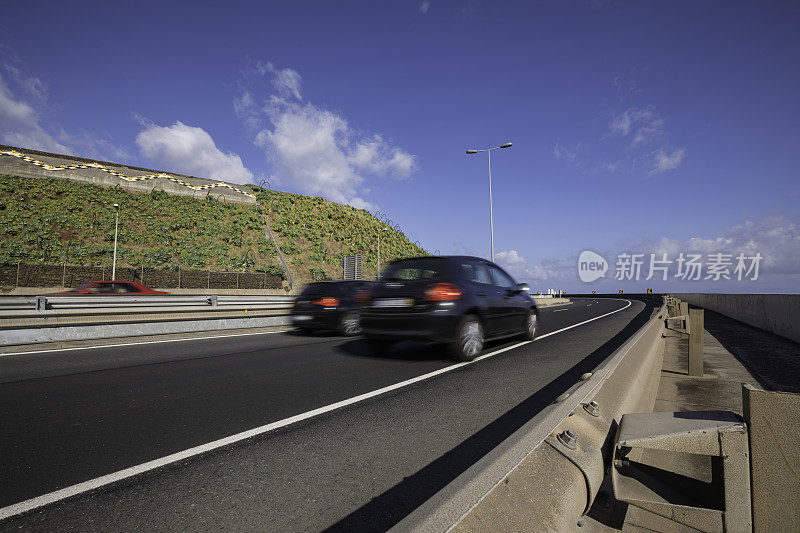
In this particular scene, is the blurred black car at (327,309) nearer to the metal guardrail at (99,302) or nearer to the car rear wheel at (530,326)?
the metal guardrail at (99,302)

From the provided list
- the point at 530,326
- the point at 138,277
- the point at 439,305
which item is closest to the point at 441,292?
the point at 439,305

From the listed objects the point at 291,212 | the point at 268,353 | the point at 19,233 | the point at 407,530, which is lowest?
the point at 268,353

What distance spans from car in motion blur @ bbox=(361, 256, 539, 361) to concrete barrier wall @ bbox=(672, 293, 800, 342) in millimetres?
9784

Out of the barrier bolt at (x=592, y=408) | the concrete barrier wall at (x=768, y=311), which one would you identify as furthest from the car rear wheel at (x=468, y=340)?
the concrete barrier wall at (x=768, y=311)

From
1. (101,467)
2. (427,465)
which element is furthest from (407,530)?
(101,467)

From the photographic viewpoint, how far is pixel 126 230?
37688 mm

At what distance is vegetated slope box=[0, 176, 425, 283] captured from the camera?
32.4 meters

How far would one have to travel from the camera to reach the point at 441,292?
6633 millimetres

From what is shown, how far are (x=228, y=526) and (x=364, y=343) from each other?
22.5 feet

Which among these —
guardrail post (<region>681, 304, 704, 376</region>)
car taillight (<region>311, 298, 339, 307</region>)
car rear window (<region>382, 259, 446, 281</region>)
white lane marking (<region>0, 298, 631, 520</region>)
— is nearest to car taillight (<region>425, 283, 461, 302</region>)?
car rear window (<region>382, 259, 446, 281</region>)

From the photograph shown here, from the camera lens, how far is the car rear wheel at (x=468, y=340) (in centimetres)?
670

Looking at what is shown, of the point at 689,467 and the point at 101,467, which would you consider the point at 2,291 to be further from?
the point at 689,467

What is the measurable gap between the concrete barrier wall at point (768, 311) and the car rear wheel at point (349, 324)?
1192 centimetres

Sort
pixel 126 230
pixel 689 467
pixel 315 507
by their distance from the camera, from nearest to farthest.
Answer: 1. pixel 315 507
2. pixel 689 467
3. pixel 126 230
